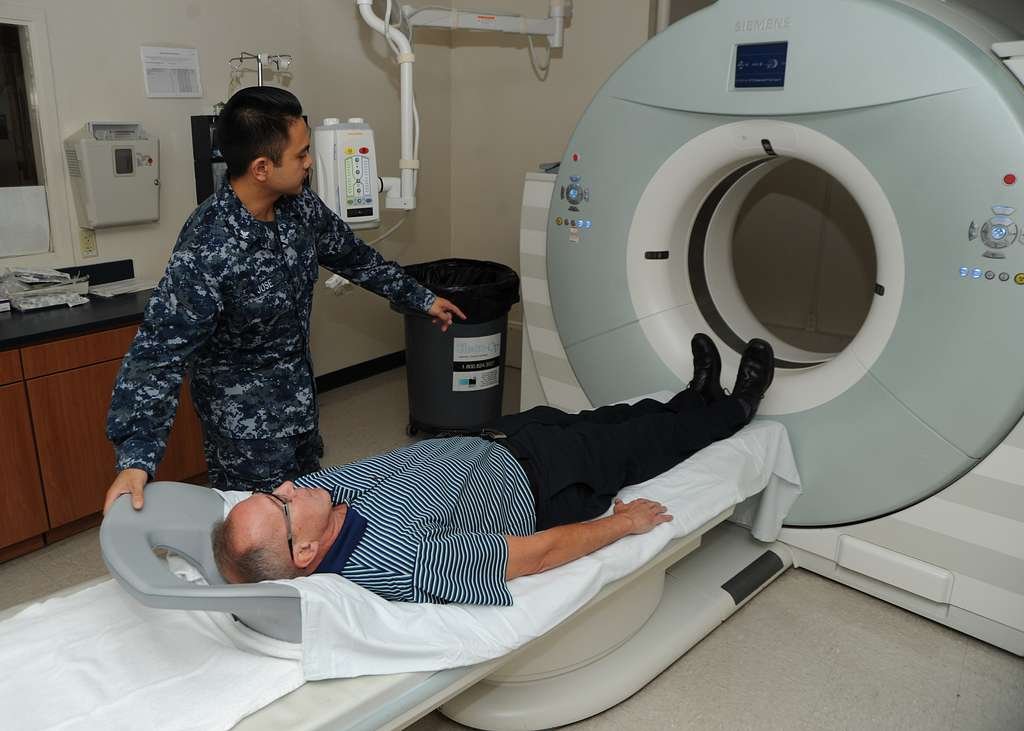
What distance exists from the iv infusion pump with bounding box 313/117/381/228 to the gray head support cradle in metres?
1.22

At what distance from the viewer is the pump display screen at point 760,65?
1948mm

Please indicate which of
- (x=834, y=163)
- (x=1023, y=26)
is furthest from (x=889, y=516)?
(x=1023, y=26)

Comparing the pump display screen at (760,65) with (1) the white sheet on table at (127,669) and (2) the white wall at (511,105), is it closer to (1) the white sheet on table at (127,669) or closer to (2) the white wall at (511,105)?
(2) the white wall at (511,105)

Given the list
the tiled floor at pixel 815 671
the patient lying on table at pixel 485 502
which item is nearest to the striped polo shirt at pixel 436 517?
the patient lying on table at pixel 485 502

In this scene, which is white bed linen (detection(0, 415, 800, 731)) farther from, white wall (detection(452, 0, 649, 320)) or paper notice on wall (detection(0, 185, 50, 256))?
white wall (detection(452, 0, 649, 320))

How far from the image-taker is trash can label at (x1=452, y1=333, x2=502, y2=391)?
285 centimetres

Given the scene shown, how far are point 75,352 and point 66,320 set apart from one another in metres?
0.10

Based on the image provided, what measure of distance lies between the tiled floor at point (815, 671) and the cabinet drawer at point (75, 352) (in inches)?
21.7

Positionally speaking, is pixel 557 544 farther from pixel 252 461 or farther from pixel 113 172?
pixel 113 172

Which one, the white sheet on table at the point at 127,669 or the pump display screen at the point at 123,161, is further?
the pump display screen at the point at 123,161

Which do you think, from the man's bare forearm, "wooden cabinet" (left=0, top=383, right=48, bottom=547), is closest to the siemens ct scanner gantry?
the man's bare forearm

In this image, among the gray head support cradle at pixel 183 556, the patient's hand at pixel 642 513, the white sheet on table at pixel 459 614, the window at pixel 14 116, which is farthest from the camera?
the window at pixel 14 116

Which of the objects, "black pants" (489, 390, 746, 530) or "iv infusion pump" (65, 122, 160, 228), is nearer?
"black pants" (489, 390, 746, 530)

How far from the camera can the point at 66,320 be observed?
2332mm
